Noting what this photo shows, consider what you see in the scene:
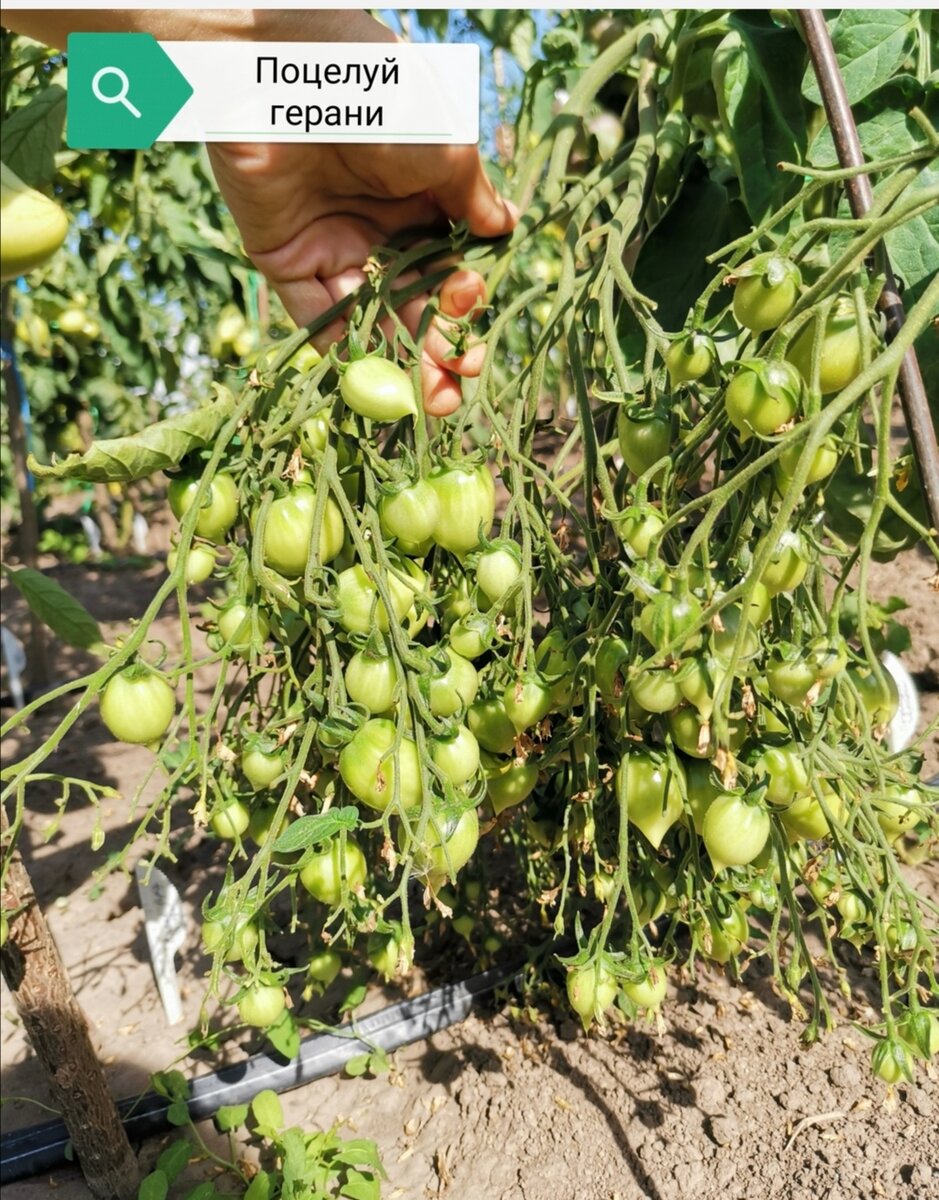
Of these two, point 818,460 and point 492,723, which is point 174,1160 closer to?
point 492,723

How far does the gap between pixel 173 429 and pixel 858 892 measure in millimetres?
798

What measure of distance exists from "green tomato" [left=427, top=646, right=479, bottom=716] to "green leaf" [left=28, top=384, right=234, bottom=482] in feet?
0.94

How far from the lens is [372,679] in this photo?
2.36ft

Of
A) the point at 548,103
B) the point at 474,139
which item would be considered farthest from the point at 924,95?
the point at 548,103

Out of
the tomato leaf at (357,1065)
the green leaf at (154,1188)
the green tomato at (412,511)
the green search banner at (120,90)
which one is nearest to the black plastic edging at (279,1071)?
the tomato leaf at (357,1065)

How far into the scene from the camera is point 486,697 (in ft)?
2.61

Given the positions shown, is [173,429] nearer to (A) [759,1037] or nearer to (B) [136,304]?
(A) [759,1037]

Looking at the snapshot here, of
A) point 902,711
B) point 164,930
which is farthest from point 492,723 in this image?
point 902,711

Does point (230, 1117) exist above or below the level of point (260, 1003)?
below

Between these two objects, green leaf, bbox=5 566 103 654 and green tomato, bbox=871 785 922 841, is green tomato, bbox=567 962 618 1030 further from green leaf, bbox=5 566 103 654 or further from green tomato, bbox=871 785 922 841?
green leaf, bbox=5 566 103 654

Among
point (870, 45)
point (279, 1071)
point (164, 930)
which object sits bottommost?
point (279, 1071)

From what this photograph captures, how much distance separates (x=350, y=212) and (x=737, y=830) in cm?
91

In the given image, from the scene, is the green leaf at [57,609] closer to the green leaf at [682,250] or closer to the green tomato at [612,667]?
the green tomato at [612,667]

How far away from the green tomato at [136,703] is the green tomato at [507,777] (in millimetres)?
275
